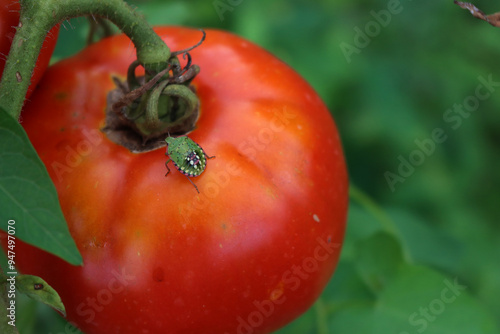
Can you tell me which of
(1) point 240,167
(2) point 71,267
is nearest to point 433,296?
(1) point 240,167

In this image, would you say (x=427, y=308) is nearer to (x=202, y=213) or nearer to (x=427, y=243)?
(x=427, y=243)

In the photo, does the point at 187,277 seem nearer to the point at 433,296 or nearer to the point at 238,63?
the point at 238,63

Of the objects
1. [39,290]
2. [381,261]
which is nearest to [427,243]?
[381,261]

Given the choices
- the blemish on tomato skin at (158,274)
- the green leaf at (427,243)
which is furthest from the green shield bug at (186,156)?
the green leaf at (427,243)

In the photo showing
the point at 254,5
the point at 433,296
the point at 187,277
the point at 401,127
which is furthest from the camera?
the point at 401,127

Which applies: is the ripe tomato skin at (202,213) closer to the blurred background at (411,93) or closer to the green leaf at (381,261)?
the green leaf at (381,261)

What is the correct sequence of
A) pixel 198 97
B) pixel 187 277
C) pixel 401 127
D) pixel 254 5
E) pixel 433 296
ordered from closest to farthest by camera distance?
pixel 187 277
pixel 198 97
pixel 433 296
pixel 254 5
pixel 401 127
